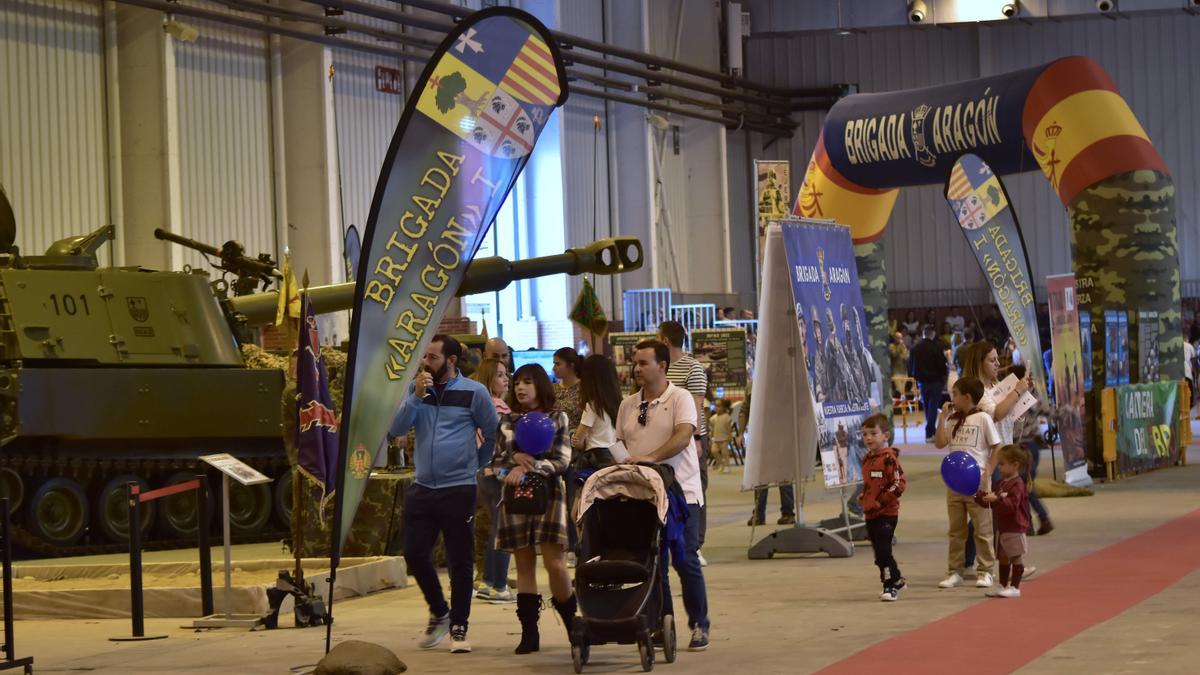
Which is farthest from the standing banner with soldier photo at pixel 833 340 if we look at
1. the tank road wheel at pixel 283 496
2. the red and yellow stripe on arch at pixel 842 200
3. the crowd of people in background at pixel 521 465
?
the red and yellow stripe on arch at pixel 842 200

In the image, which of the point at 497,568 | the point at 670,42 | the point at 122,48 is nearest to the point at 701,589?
the point at 497,568

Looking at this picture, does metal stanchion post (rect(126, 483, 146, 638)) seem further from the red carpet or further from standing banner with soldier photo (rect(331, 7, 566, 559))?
the red carpet

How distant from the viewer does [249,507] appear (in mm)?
15484

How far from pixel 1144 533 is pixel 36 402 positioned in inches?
336

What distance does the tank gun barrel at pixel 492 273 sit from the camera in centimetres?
1645

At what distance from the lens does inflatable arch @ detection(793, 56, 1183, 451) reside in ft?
56.1

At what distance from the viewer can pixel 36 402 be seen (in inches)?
539

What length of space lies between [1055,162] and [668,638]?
11.0 meters

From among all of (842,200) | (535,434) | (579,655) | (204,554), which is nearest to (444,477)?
(535,434)

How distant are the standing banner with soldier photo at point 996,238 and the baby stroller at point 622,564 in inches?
304

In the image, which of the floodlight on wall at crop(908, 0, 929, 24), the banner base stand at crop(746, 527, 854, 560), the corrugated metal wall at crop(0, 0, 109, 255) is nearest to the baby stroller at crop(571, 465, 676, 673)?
the banner base stand at crop(746, 527, 854, 560)

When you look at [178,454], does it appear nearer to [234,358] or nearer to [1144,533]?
[234,358]

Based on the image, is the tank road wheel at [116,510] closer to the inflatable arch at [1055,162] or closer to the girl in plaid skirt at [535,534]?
the girl in plaid skirt at [535,534]

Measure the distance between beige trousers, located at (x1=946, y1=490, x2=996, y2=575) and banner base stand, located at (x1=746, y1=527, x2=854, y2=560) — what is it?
1.93 meters
